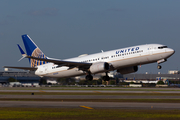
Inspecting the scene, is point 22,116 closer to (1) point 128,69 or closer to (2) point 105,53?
(2) point 105,53

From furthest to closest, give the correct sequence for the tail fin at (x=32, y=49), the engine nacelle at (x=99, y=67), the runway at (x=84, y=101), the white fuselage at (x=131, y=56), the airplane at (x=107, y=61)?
the tail fin at (x=32, y=49) → the engine nacelle at (x=99, y=67) → the airplane at (x=107, y=61) → the white fuselage at (x=131, y=56) → the runway at (x=84, y=101)

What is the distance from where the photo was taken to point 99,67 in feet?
174

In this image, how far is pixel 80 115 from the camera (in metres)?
20.5

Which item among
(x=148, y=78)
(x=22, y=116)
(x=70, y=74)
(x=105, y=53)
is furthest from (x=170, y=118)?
(x=148, y=78)

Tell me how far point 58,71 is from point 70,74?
314 centimetres

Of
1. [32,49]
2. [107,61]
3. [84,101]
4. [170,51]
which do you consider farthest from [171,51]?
[32,49]

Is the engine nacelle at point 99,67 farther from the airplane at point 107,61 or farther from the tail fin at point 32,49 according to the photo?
the tail fin at point 32,49

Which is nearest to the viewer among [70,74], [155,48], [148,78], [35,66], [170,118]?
[170,118]

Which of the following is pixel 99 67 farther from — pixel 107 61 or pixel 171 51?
pixel 171 51

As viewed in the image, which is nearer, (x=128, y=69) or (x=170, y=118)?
(x=170, y=118)

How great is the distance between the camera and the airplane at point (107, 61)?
48906 mm

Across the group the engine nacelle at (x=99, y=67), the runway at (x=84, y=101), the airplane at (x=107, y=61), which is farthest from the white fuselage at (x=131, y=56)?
the runway at (x=84, y=101)

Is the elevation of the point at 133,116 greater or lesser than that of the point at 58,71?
lesser

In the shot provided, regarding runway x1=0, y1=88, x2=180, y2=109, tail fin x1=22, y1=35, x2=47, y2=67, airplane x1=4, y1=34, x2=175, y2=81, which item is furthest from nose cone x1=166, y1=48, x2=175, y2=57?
tail fin x1=22, y1=35, x2=47, y2=67
